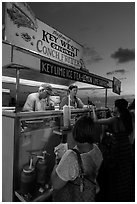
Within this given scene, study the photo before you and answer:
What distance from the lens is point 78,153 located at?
964mm

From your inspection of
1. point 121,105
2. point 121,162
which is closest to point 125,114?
point 121,105

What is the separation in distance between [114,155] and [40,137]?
0.96 m

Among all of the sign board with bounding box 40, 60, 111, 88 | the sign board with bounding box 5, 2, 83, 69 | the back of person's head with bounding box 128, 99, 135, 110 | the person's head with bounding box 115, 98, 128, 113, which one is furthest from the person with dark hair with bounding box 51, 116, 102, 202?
the sign board with bounding box 5, 2, 83, 69

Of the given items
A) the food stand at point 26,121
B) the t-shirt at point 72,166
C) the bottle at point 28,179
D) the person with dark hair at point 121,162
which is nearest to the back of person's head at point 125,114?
the person with dark hair at point 121,162

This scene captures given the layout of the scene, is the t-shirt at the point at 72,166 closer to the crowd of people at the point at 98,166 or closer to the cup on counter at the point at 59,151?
the crowd of people at the point at 98,166

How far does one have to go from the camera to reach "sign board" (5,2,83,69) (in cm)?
153

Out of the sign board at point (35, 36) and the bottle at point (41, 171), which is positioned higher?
the sign board at point (35, 36)

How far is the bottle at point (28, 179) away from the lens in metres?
1.16

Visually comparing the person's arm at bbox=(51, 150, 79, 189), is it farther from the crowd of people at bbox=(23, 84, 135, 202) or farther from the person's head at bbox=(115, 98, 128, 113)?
the person's head at bbox=(115, 98, 128, 113)

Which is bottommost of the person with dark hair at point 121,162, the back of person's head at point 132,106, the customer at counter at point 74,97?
the person with dark hair at point 121,162

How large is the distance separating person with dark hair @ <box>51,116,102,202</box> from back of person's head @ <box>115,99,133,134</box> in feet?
2.73

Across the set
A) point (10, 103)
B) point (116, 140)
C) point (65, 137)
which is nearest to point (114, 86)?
point (116, 140)

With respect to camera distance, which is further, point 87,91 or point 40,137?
point 87,91

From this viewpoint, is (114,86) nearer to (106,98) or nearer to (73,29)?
(106,98)
